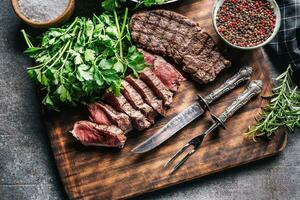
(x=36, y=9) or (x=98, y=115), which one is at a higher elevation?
(x=36, y=9)

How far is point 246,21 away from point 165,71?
892 mm

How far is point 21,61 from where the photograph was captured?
4473 millimetres

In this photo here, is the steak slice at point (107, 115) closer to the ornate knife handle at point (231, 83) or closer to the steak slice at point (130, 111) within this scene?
the steak slice at point (130, 111)

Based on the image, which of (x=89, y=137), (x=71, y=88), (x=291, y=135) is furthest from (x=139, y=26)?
(x=291, y=135)

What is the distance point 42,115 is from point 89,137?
2.00 ft

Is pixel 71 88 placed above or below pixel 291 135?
above

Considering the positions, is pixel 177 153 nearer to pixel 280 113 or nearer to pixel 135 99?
pixel 135 99

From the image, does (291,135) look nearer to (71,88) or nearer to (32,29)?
(71,88)

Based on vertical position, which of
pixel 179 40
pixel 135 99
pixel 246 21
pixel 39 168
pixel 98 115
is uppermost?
pixel 246 21

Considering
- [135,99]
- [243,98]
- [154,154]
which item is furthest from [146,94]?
[243,98]

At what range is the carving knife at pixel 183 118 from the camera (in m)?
4.12

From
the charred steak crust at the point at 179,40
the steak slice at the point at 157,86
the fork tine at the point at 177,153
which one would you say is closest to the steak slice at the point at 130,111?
the steak slice at the point at 157,86

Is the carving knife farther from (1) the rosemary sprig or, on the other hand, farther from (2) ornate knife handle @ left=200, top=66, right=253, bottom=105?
(1) the rosemary sprig

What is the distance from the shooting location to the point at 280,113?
405 cm
